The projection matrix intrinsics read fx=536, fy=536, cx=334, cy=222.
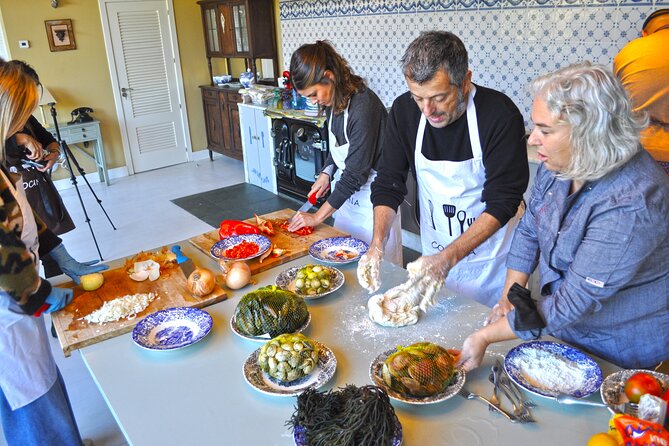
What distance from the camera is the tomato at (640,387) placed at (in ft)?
3.96

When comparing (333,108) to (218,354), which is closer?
(218,354)

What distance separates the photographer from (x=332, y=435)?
1100mm

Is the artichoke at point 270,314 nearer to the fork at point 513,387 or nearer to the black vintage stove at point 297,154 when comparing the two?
the fork at point 513,387

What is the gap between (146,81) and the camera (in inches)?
277

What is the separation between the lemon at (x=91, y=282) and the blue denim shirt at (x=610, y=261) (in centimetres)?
142

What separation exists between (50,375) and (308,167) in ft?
12.3

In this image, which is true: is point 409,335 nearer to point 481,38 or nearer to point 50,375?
point 50,375

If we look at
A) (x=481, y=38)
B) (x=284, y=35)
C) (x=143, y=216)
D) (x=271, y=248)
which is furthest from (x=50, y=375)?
(x=284, y=35)

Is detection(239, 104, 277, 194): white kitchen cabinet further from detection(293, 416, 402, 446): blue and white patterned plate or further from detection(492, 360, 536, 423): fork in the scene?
detection(293, 416, 402, 446): blue and white patterned plate

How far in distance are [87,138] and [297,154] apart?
2.76m

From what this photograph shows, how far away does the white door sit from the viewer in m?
6.69

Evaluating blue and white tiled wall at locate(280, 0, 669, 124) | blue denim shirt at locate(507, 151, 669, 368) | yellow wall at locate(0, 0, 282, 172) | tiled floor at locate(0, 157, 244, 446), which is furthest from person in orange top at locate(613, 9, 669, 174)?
yellow wall at locate(0, 0, 282, 172)

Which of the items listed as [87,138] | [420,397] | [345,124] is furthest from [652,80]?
[87,138]

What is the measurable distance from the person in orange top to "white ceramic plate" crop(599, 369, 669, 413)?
4.62ft
